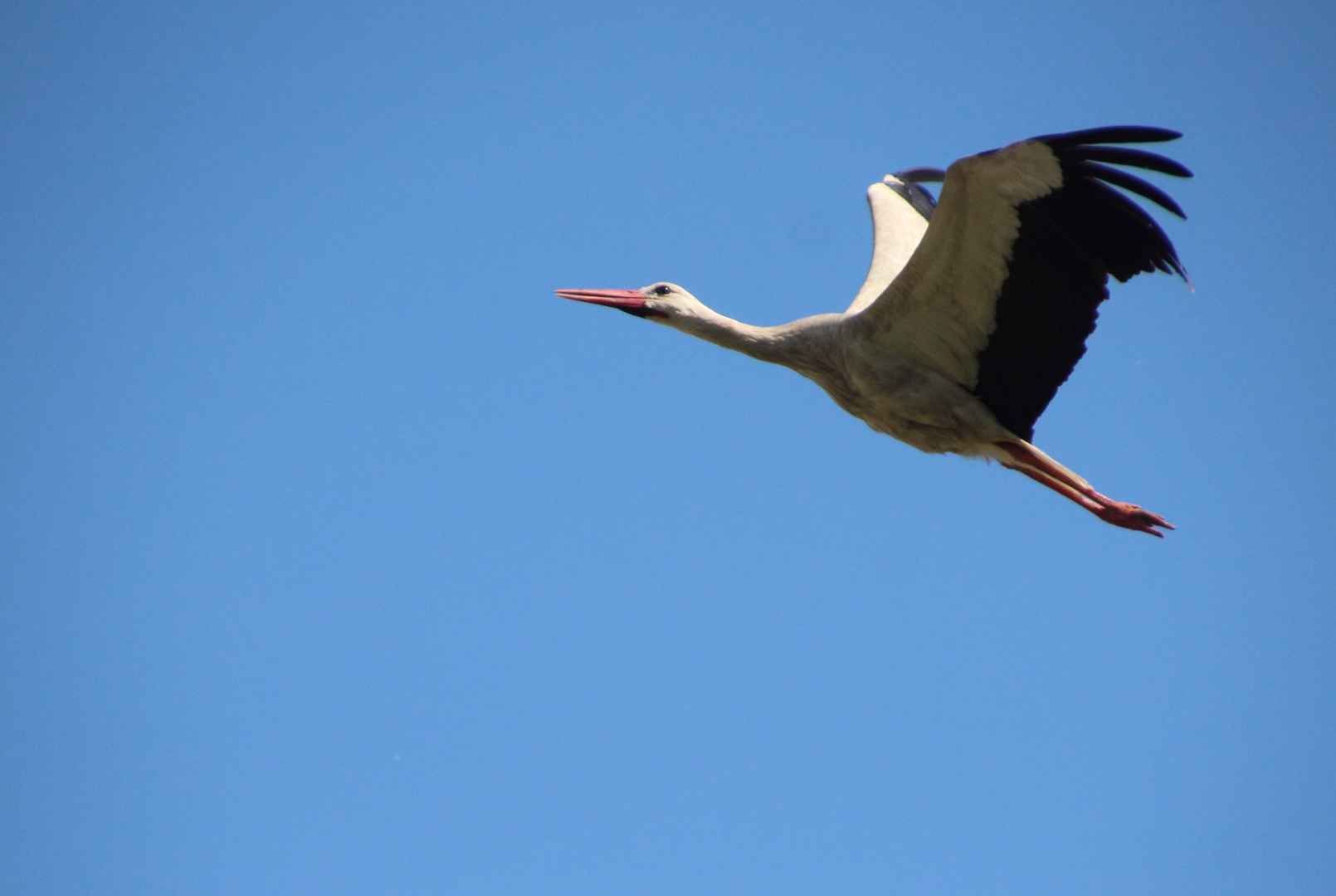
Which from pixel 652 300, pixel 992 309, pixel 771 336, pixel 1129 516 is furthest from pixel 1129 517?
pixel 652 300

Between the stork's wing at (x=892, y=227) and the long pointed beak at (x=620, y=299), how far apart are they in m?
1.11

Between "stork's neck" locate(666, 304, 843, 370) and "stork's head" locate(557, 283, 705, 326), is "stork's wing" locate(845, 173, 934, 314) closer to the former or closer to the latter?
"stork's neck" locate(666, 304, 843, 370)

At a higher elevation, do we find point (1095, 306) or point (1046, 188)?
point (1046, 188)

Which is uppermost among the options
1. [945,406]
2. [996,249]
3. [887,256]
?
[887,256]

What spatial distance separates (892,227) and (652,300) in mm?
1804

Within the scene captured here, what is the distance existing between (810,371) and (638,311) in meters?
1.07

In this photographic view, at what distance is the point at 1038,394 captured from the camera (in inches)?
235

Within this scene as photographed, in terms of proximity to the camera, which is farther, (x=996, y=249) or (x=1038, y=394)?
(x=1038, y=394)

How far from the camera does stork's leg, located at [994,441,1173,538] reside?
604cm

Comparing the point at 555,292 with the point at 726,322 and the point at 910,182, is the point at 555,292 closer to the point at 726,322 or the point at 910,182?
the point at 726,322

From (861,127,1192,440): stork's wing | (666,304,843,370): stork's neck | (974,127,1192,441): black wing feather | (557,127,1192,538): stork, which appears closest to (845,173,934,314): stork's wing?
(557,127,1192,538): stork

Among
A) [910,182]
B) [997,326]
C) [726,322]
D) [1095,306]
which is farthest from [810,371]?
[910,182]

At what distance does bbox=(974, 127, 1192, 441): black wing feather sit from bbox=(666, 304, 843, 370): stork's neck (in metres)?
0.82

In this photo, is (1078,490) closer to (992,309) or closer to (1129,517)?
(1129,517)
